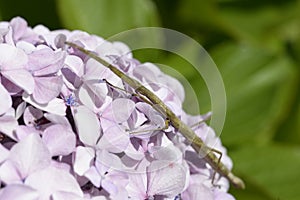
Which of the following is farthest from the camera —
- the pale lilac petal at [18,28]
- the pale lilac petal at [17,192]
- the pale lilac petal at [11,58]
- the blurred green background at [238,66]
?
the blurred green background at [238,66]

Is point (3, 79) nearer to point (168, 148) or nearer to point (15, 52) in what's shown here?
point (15, 52)

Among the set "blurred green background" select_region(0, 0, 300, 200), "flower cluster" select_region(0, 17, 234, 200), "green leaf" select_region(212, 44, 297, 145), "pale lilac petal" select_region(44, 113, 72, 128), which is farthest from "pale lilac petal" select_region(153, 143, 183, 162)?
"green leaf" select_region(212, 44, 297, 145)

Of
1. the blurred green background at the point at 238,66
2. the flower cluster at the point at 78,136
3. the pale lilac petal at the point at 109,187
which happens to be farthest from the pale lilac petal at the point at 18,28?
the blurred green background at the point at 238,66

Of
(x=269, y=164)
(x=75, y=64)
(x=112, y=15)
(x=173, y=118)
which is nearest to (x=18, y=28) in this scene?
(x=75, y=64)

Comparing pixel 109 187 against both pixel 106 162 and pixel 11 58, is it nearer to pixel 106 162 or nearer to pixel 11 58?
pixel 106 162

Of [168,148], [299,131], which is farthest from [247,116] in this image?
[168,148]

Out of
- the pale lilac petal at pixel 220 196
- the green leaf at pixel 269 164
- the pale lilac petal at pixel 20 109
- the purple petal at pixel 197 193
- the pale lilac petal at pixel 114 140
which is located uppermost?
the pale lilac petal at pixel 20 109

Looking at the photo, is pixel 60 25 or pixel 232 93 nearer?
pixel 60 25

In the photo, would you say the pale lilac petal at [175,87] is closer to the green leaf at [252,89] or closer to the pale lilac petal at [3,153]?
the pale lilac petal at [3,153]
